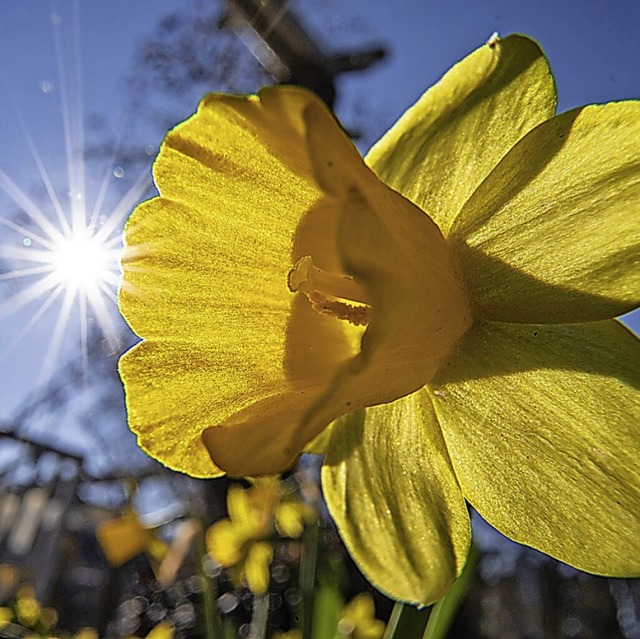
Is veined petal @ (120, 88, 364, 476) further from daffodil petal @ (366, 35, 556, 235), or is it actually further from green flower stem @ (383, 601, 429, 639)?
green flower stem @ (383, 601, 429, 639)

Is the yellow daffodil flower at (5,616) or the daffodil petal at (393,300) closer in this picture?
the daffodil petal at (393,300)

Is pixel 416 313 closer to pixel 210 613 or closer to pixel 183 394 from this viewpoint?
pixel 183 394

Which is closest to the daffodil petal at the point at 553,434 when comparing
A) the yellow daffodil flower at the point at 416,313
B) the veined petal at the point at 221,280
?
the yellow daffodil flower at the point at 416,313

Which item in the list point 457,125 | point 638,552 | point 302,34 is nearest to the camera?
point 638,552

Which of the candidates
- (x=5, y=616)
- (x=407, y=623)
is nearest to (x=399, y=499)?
(x=407, y=623)

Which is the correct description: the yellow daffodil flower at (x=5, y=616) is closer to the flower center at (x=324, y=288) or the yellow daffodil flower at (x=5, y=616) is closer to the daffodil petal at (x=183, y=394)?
the daffodil petal at (x=183, y=394)

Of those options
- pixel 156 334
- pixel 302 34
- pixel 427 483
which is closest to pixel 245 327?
pixel 156 334

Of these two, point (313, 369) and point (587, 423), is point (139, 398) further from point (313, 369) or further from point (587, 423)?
point (587, 423)
